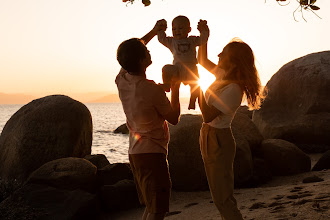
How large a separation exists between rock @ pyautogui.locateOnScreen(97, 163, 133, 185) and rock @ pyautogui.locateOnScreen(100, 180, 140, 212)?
559mm

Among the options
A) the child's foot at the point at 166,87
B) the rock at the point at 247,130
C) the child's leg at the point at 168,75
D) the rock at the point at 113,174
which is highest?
the child's leg at the point at 168,75

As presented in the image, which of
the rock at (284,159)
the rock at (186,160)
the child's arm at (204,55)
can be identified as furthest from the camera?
the rock at (284,159)

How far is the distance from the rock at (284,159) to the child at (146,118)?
7452 mm

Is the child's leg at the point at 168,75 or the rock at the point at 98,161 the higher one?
the child's leg at the point at 168,75

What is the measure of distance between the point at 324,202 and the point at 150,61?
3878 millimetres

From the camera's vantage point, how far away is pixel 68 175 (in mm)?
8398

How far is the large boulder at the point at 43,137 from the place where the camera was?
10.4 m

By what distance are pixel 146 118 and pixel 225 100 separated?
82cm

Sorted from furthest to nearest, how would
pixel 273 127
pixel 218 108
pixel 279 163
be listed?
1. pixel 273 127
2. pixel 279 163
3. pixel 218 108

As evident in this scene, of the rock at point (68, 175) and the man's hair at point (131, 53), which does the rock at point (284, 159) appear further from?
the man's hair at point (131, 53)

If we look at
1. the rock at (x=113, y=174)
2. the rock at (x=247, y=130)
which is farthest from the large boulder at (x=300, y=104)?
the rock at (x=113, y=174)

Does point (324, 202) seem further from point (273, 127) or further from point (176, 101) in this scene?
point (273, 127)

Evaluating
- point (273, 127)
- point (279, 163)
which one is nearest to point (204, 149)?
point (279, 163)

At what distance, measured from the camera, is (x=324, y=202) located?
5883 mm
